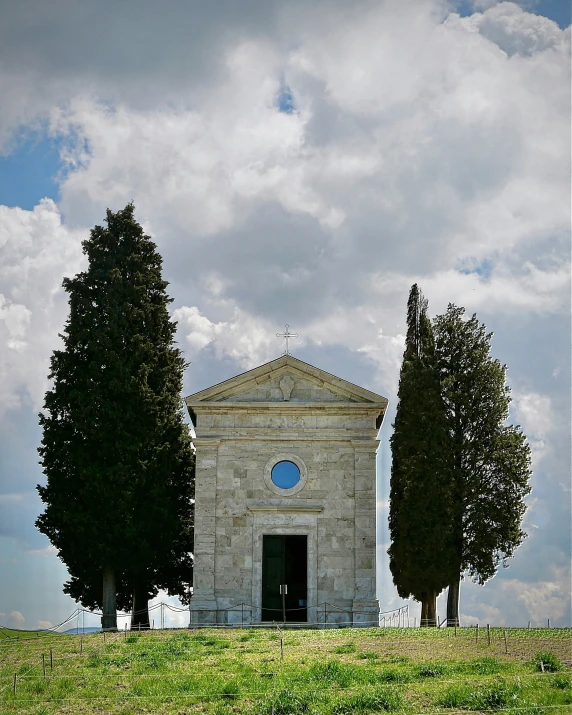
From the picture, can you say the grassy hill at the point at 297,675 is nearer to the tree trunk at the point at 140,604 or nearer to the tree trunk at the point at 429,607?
the tree trunk at the point at 429,607

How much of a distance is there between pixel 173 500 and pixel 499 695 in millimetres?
19957

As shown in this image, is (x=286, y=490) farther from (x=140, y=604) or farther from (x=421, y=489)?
(x=140, y=604)

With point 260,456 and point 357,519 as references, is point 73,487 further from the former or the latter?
point 357,519

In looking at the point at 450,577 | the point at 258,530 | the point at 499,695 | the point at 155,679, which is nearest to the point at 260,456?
the point at 258,530

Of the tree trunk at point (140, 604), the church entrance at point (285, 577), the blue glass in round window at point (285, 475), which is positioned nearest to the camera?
the church entrance at point (285, 577)

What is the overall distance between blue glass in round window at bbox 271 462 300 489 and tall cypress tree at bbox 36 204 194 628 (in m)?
4.24

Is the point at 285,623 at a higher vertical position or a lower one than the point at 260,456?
lower

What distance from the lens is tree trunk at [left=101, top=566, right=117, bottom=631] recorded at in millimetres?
32938

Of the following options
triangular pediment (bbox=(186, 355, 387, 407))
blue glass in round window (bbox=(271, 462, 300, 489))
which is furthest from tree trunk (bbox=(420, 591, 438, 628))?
triangular pediment (bbox=(186, 355, 387, 407))

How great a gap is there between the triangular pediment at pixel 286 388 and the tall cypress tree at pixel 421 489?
2753 mm

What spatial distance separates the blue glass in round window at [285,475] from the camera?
3253 cm

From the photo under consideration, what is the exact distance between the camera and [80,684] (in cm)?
1889

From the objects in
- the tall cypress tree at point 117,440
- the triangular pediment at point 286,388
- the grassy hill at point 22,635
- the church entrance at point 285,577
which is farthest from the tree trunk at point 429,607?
the grassy hill at point 22,635

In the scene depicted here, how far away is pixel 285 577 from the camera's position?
105ft
